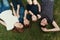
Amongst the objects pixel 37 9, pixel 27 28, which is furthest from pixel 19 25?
pixel 37 9

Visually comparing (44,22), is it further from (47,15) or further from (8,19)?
(8,19)

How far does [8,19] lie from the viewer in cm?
130

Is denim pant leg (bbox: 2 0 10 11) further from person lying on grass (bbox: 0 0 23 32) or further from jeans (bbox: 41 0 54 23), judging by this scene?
jeans (bbox: 41 0 54 23)

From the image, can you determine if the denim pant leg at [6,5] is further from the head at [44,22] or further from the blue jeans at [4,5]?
the head at [44,22]

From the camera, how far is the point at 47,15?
1.29 metres

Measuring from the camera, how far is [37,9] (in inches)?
50.9

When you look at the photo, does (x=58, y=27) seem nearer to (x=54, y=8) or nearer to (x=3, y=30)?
(x=54, y=8)

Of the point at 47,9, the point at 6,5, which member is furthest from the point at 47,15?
the point at 6,5

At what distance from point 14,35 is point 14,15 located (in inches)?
5.2

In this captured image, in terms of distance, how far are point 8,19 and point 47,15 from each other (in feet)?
0.84

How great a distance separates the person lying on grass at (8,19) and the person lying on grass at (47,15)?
0.15m

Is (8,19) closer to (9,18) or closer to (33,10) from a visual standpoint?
(9,18)

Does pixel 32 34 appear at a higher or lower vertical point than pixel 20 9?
lower

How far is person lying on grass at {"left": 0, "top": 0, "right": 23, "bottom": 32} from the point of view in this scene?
129 cm
